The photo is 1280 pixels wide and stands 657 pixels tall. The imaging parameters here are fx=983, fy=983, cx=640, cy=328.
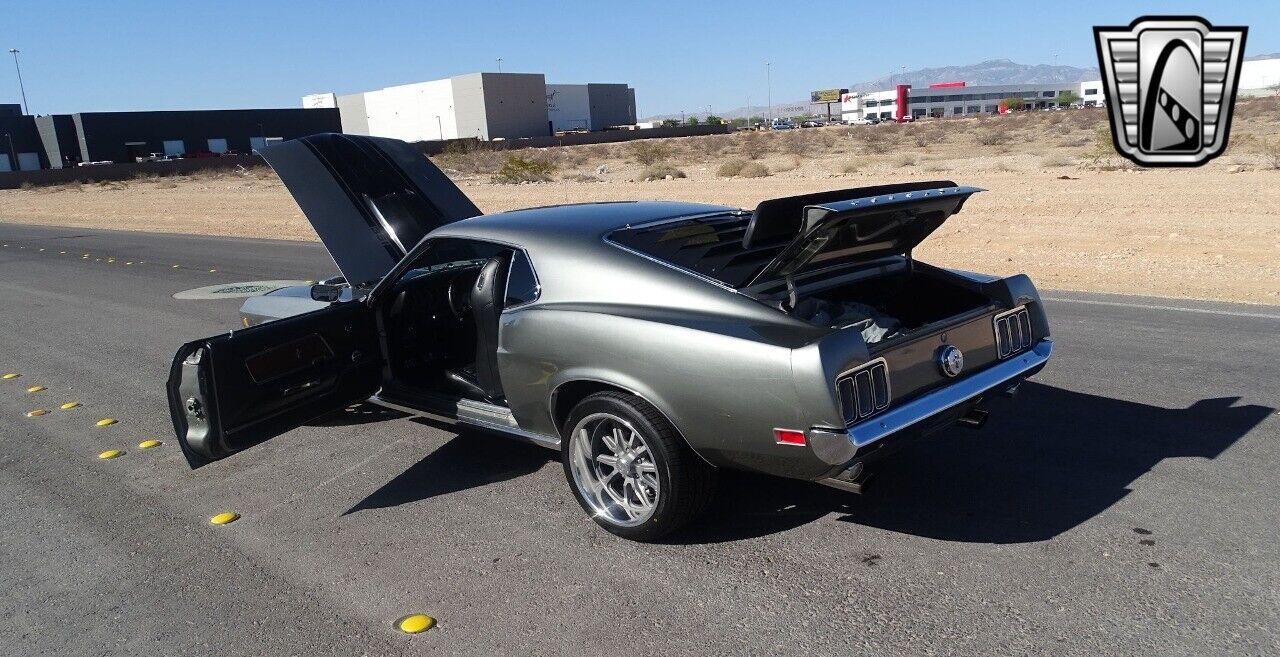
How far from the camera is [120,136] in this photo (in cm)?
7306

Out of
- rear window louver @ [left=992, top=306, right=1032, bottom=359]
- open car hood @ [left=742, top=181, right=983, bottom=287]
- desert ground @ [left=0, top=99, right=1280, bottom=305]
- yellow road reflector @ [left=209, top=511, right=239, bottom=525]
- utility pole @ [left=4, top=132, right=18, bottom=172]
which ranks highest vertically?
utility pole @ [left=4, top=132, right=18, bottom=172]

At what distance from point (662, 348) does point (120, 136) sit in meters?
80.5

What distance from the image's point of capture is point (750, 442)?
379cm

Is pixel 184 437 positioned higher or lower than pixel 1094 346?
higher

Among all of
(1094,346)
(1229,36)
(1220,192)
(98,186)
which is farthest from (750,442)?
(98,186)

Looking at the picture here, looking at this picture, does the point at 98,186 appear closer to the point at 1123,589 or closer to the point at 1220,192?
the point at 1220,192

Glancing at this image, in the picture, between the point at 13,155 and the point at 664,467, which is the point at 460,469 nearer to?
the point at 664,467

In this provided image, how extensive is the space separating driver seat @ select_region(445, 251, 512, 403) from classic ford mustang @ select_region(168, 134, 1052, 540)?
1 cm

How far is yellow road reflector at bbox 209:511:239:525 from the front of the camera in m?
4.84

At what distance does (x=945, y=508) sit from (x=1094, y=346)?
3.59 meters

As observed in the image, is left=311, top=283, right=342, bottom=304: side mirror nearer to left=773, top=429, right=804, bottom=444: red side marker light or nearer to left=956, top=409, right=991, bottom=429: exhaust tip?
left=773, top=429, right=804, bottom=444: red side marker light

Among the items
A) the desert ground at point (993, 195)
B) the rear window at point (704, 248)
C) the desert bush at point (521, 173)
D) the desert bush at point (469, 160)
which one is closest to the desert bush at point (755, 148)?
the desert ground at point (993, 195)

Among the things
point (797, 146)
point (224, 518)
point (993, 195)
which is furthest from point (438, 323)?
point (797, 146)

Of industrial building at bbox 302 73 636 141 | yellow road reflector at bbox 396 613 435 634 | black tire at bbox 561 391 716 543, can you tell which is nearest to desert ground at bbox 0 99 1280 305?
black tire at bbox 561 391 716 543
